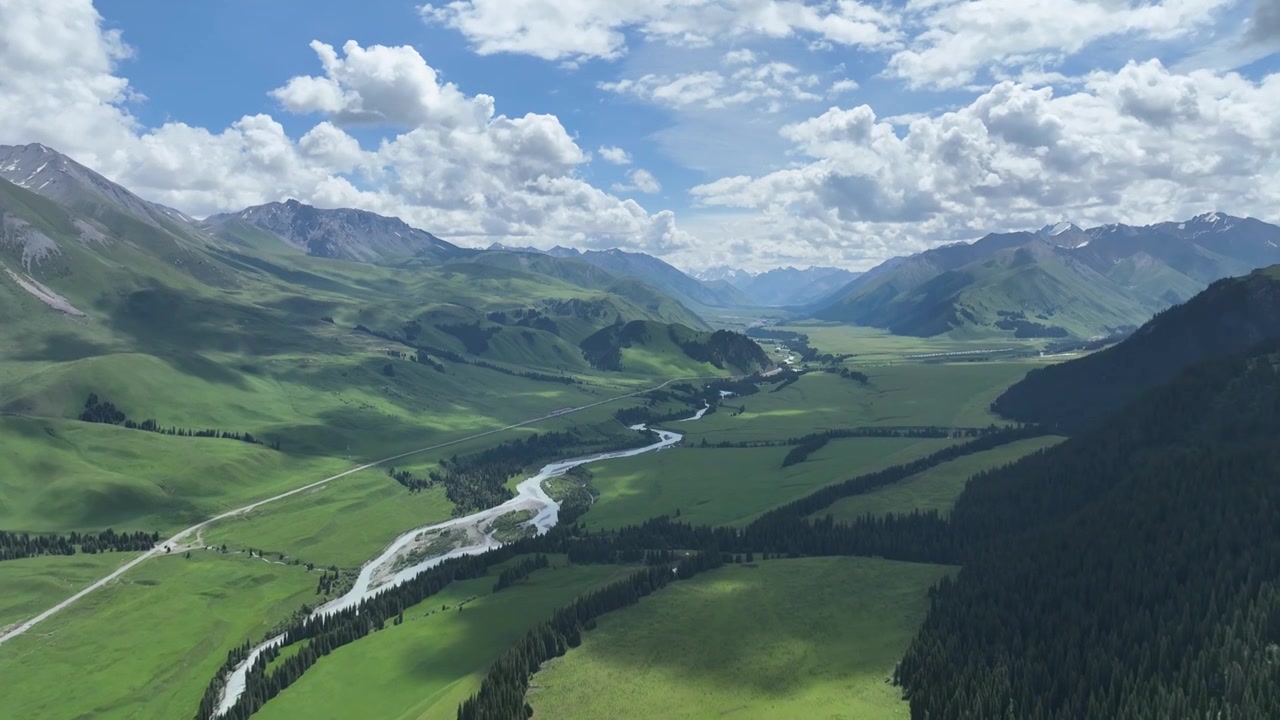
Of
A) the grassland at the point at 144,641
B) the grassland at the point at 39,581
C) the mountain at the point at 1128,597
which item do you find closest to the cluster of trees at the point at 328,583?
the grassland at the point at 144,641

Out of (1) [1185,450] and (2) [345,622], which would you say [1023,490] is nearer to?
(1) [1185,450]

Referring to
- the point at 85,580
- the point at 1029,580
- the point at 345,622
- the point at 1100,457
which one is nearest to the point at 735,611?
the point at 1029,580

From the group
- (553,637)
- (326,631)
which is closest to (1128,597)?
Answer: (553,637)

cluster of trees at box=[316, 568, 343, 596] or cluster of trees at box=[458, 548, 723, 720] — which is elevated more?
cluster of trees at box=[316, 568, 343, 596]

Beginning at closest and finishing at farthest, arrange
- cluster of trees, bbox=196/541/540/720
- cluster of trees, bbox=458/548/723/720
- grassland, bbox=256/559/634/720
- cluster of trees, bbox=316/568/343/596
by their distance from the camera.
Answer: cluster of trees, bbox=458/548/723/720 < grassland, bbox=256/559/634/720 < cluster of trees, bbox=196/541/540/720 < cluster of trees, bbox=316/568/343/596

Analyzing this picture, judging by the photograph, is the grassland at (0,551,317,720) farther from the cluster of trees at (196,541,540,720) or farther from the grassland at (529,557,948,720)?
the grassland at (529,557,948,720)

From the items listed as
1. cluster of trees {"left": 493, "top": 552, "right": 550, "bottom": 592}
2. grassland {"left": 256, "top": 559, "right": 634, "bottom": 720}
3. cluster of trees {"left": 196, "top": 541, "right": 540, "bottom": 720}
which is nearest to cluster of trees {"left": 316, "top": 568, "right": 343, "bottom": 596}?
cluster of trees {"left": 196, "top": 541, "right": 540, "bottom": 720}

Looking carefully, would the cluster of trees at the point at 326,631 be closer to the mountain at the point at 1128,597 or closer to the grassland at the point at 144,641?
the grassland at the point at 144,641
